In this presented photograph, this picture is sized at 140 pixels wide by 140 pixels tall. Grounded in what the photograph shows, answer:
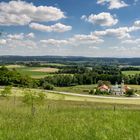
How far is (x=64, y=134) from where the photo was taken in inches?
312

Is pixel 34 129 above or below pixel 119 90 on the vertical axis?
above

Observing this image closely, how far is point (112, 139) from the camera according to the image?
7.51 m

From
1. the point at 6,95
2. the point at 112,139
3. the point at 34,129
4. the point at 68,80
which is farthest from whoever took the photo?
the point at 68,80

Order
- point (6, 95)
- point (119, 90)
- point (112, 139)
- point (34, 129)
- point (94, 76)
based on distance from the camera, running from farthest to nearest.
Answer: point (94, 76)
point (119, 90)
point (6, 95)
point (34, 129)
point (112, 139)

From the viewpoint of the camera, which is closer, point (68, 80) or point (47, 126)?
point (47, 126)

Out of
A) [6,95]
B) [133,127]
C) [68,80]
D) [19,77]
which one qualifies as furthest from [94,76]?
[133,127]

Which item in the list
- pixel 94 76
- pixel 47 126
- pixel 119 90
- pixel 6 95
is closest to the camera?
pixel 47 126

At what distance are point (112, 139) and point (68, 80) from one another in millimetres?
150040

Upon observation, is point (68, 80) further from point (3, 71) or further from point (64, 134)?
point (64, 134)

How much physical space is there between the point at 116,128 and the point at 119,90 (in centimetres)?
13953

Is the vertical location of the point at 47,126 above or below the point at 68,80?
above

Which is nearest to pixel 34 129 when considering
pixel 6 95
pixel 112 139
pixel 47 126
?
pixel 47 126

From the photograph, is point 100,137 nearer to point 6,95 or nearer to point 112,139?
point 112,139

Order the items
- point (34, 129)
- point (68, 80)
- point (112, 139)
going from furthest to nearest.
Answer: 1. point (68, 80)
2. point (34, 129)
3. point (112, 139)
